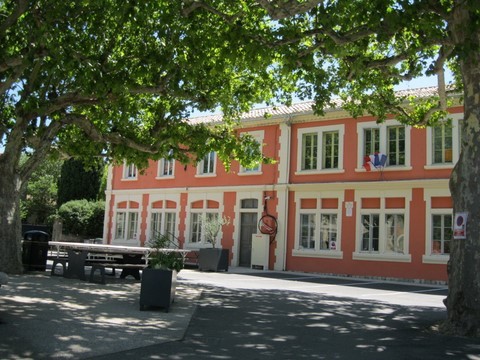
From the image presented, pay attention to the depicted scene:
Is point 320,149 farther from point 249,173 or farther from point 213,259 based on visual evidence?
point 213,259

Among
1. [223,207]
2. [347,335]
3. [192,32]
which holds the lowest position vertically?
[347,335]

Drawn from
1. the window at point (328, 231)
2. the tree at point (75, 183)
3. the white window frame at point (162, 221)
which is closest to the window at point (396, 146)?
the window at point (328, 231)

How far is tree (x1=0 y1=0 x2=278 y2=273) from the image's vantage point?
11.9 meters

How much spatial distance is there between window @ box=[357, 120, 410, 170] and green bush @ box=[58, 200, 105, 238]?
64.8ft

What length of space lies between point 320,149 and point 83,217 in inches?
712

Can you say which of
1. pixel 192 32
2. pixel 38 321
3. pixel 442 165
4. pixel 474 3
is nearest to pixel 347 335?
pixel 38 321

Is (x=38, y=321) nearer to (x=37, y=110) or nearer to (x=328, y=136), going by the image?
(x=37, y=110)

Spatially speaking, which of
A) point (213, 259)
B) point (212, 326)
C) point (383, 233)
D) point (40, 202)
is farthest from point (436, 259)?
point (40, 202)

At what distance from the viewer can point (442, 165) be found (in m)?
20.9

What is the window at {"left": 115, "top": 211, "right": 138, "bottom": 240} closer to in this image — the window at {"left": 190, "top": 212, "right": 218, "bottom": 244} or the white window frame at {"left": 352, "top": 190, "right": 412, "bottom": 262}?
the window at {"left": 190, "top": 212, "right": 218, "bottom": 244}

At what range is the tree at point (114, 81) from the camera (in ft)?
39.2

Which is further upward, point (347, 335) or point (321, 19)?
point (321, 19)

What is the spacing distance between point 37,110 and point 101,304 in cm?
605

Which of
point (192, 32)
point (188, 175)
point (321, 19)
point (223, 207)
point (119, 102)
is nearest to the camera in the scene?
point (321, 19)
